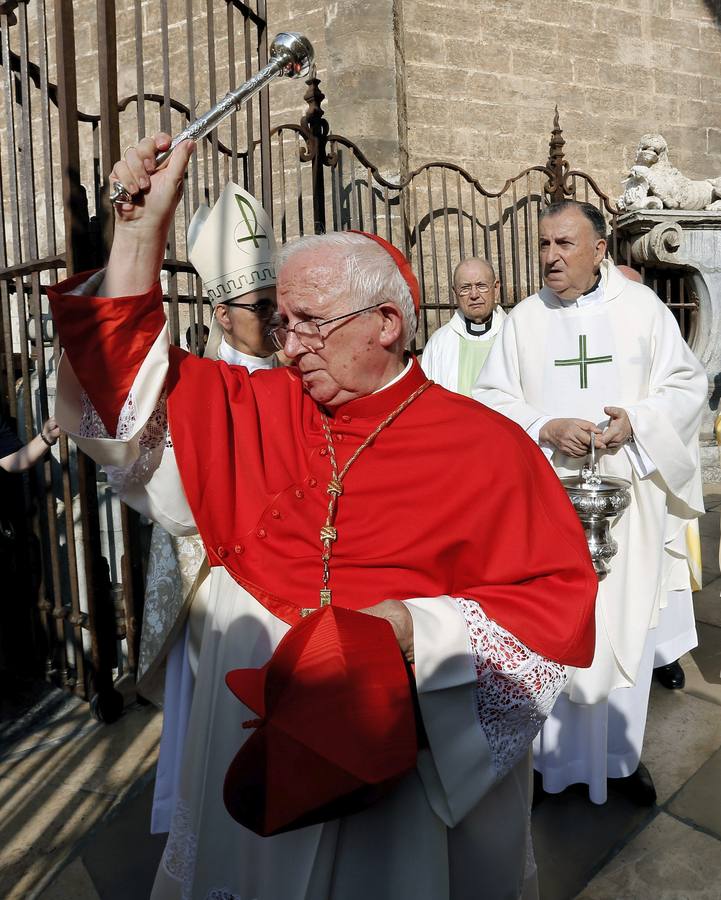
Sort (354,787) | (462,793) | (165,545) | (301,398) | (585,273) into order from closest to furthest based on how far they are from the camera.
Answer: (354,787)
(462,793)
(301,398)
(165,545)
(585,273)

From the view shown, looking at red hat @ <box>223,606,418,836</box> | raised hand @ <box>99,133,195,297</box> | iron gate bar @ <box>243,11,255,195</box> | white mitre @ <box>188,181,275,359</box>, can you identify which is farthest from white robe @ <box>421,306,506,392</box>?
red hat @ <box>223,606,418,836</box>

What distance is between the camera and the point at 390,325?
1.68 meters

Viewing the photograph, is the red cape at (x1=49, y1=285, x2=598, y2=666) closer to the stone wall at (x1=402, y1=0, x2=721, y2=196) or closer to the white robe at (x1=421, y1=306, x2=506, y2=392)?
the white robe at (x1=421, y1=306, x2=506, y2=392)

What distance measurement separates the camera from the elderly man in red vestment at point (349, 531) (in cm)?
148

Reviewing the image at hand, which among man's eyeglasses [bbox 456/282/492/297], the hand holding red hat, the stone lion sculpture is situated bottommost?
the hand holding red hat

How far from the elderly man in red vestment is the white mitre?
103cm

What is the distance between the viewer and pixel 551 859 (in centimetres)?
260

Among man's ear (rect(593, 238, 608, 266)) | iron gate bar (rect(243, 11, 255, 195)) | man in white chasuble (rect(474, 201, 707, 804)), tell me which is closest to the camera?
man in white chasuble (rect(474, 201, 707, 804))

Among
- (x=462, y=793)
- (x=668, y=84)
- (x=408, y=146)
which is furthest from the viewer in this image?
(x=668, y=84)

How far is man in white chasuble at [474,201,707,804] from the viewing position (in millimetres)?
2977

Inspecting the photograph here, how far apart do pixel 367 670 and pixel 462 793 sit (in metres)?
0.34

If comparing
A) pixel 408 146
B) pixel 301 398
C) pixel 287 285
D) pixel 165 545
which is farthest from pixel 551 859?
pixel 408 146

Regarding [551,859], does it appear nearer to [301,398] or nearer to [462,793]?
[462,793]

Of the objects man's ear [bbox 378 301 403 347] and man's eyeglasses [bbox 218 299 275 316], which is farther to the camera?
man's eyeglasses [bbox 218 299 275 316]
